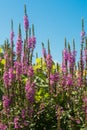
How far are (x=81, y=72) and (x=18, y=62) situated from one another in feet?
4.98

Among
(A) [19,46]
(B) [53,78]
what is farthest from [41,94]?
(A) [19,46]

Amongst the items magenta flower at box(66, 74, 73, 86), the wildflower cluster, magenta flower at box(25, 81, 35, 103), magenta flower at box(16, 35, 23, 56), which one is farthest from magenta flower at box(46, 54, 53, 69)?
magenta flower at box(25, 81, 35, 103)

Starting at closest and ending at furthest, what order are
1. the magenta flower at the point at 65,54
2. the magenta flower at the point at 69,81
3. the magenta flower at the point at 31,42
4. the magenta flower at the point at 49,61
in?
the magenta flower at the point at 69,81 → the magenta flower at the point at 49,61 → the magenta flower at the point at 65,54 → the magenta flower at the point at 31,42

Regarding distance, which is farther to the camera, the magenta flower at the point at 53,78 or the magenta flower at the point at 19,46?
the magenta flower at the point at 19,46

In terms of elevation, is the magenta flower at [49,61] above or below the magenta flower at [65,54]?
below

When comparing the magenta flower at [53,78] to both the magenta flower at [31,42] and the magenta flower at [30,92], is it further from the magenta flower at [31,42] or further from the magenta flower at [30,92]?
the magenta flower at [31,42]

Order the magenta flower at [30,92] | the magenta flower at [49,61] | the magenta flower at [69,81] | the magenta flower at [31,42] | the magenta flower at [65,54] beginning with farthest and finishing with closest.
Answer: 1. the magenta flower at [31,42]
2. the magenta flower at [65,54]
3. the magenta flower at [49,61]
4. the magenta flower at [69,81]
5. the magenta flower at [30,92]

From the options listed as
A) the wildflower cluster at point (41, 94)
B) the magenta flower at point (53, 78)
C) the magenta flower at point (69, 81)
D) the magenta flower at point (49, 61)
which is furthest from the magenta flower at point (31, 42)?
the magenta flower at point (69, 81)

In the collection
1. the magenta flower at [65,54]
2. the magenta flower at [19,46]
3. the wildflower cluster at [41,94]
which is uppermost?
the magenta flower at [19,46]

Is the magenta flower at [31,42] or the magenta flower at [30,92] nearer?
the magenta flower at [30,92]

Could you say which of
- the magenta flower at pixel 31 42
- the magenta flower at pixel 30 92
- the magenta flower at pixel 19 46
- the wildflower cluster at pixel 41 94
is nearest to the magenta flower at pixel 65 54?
the wildflower cluster at pixel 41 94

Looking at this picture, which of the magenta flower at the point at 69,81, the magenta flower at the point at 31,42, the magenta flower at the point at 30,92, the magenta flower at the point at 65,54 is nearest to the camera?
the magenta flower at the point at 30,92

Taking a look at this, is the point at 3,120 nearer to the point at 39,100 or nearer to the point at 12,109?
the point at 12,109

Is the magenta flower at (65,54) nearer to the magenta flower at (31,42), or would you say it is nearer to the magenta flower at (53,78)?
the magenta flower at (53,78)
